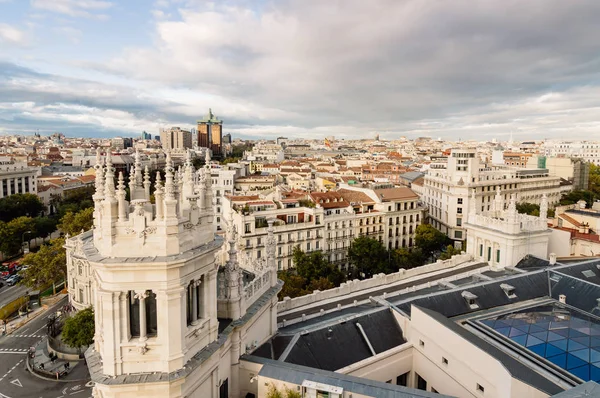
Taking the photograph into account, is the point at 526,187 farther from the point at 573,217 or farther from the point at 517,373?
the point at 517,373

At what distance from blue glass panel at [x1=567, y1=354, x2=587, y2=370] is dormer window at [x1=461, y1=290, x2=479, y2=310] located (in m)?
8.68

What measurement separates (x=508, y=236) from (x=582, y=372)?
23087 millimetres

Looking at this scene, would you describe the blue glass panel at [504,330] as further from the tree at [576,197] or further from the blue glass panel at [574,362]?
the tree at [576,197]

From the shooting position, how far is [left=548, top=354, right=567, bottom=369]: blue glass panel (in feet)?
71.7

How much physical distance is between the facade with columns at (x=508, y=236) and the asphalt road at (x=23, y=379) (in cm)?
4415

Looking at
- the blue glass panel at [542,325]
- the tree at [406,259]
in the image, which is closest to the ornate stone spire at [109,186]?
the blue glass panel at [542,325]

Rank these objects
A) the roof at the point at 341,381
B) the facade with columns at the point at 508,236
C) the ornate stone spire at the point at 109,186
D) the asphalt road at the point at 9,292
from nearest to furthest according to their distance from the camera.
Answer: the ornate stone spire at the point at 109,186 → the roof at the point at 341,381 → the facade with columns at the point at 508,236 → the asphalt road at the point at 9,292

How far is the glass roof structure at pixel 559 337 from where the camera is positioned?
21.6 m

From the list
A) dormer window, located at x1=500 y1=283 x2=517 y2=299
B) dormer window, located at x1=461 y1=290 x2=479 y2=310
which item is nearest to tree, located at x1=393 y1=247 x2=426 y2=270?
dormer window, located at x1=500 y1=283 x2=517 y2=299

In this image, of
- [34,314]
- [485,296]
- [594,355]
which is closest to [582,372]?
[594,355]

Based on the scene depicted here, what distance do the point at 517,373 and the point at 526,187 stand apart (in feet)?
343

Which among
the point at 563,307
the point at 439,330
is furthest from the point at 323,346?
the point at 563,307

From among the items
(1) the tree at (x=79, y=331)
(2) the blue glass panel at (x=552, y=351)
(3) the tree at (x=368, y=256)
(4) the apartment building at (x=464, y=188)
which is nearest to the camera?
(2) the blue glass panel at (x=552, y=351)

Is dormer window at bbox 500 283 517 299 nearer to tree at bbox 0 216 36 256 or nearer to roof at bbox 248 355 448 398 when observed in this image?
roof at bbox 248 355 448 398
